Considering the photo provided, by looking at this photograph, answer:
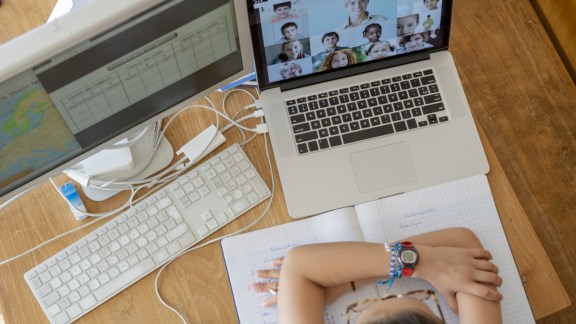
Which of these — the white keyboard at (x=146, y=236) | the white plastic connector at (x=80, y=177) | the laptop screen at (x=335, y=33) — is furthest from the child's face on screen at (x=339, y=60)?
the white plastic connector at (x=80, y=177)

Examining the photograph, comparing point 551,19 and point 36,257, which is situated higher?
point 36,257

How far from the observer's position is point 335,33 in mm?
968

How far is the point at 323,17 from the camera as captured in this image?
94cm

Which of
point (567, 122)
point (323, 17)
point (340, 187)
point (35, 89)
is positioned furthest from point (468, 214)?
point (567, 122)

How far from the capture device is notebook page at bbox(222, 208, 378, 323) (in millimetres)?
934

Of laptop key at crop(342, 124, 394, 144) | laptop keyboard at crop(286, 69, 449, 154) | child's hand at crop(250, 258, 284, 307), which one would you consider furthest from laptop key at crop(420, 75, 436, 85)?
child's hand at crop(250, 258, 284, 307)

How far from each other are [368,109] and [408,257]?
0.29m

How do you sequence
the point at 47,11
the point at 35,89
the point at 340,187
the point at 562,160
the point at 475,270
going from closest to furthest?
the point at 35,89 → the point at 475,270 → the point at 340,187 → the point at 47,11 → the point at 562,160

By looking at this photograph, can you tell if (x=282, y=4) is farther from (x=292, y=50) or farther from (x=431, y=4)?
(x=431, y=4)

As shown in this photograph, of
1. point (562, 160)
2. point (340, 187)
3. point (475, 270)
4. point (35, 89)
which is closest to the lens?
point (35, 89)

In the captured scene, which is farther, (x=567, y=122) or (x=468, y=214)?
(x=567, y=122)

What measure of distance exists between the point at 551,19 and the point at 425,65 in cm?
80

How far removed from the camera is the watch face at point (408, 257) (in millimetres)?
892

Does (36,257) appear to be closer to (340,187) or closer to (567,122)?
(340,187)
